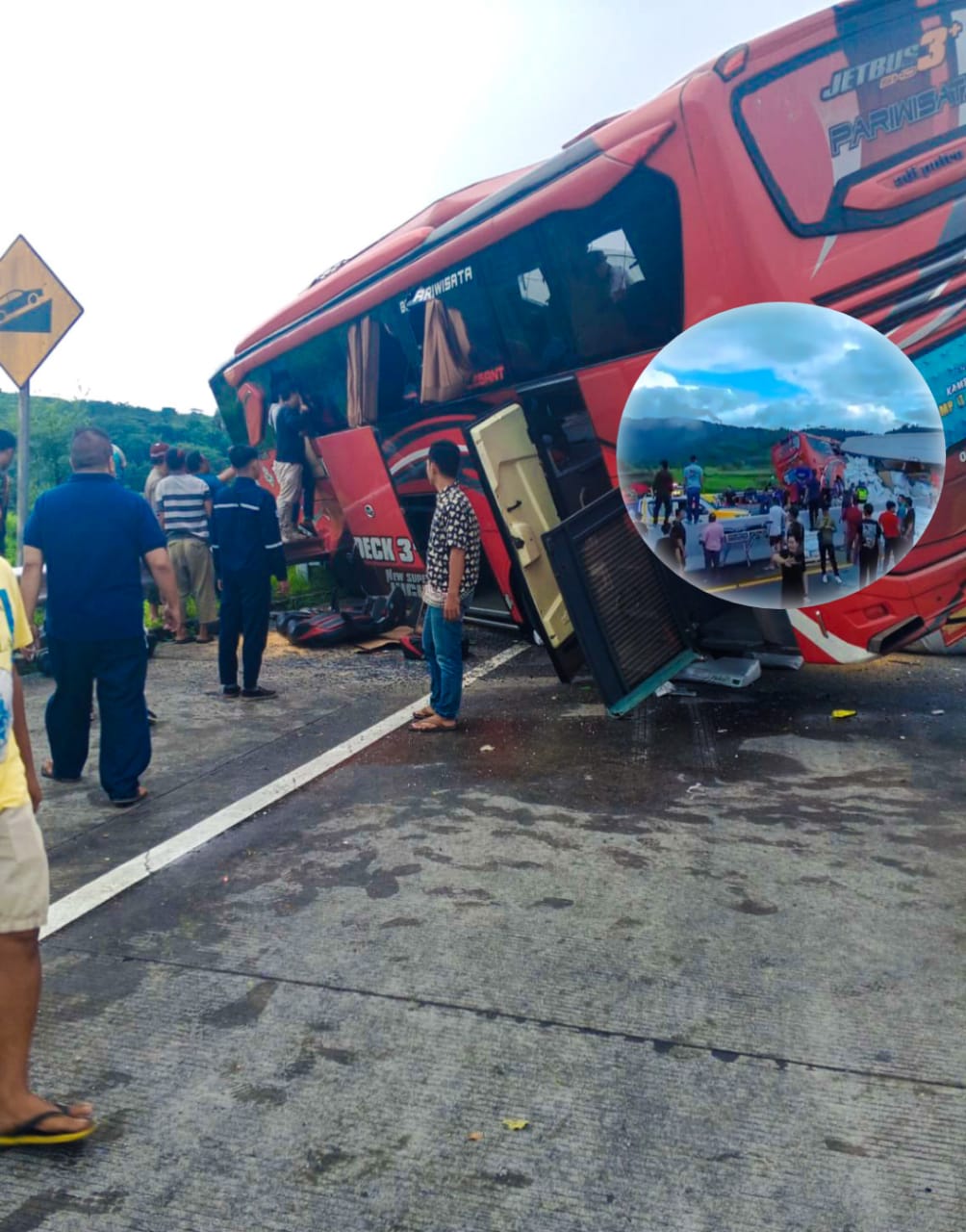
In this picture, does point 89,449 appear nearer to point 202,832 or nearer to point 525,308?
point 202,832

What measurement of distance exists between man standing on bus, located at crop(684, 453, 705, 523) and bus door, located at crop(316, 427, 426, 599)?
4667 mm

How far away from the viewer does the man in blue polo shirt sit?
4848 mm

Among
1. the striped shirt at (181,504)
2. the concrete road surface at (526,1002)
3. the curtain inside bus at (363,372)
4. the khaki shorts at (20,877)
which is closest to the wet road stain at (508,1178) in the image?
the concrete road surface at (526,1002)

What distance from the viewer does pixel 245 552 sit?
280 inches

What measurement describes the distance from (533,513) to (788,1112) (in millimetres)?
4789

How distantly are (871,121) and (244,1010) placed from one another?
4889mm

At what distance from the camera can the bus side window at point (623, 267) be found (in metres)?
5.39

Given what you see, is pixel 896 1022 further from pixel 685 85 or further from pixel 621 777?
pixel 685 85

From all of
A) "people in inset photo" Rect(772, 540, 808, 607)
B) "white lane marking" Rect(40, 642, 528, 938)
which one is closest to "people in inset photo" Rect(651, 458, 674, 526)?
"people in inset photo" Rect(772, 540, 808, 607)

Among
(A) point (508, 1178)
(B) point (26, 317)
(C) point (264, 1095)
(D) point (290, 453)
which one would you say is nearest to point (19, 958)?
(C) point (264, 1095)

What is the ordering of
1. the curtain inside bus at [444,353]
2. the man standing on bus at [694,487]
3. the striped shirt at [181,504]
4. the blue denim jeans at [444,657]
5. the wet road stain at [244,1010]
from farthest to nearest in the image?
the striped shirt at [181,504] < the curtain inside bus at [444,353] < the blue denim jeans at [444,657] < the man standing on bus at [694,487] < the wet road stain at [244,1010]

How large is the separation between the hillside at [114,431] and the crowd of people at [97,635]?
7999mm

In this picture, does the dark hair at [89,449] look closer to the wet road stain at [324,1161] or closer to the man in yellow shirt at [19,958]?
the man in yellow shirt at [19,958]

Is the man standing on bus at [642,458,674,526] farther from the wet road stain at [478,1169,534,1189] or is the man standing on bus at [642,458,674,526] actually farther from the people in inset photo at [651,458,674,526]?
the wet road stain at [478,1169,534,1189]
